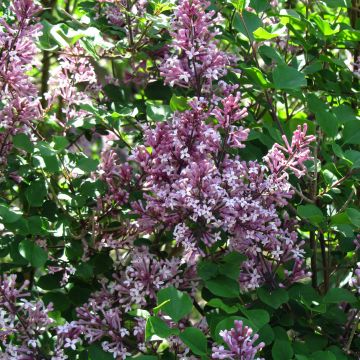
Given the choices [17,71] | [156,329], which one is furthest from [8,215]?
[156,329]

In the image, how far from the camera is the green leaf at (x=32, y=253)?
6.03 ft

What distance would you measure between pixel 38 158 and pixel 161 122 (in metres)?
0.34

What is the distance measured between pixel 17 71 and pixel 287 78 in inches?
26.8

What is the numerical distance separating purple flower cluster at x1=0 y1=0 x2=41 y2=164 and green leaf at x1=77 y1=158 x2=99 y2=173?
0.17 metres

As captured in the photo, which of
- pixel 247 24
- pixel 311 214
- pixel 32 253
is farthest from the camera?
pixel 247 24

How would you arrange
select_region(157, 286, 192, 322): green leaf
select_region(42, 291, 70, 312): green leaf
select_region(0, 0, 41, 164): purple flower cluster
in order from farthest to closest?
1. select_region(42, 291, 70, 312): green leaf
2. select_region(0, 0, 41, 164): purple flower cluster
3. select_region(157, 286, 192, 322): green leaf

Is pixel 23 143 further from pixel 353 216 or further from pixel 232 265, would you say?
pixel 353 216

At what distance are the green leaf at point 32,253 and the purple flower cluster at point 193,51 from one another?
1.76ft

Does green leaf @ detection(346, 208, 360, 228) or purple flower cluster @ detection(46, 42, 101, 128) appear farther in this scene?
purple flower cluster @ detection(46, 42, 101, 128)

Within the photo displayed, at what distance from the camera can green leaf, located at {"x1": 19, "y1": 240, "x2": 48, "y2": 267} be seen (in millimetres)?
1837

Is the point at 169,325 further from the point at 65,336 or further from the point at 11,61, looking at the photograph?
the point at 11,61

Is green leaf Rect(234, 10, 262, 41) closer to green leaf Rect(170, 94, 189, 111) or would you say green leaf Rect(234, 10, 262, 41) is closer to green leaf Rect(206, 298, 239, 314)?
green leaf Rect(170, 94, 189, 111)

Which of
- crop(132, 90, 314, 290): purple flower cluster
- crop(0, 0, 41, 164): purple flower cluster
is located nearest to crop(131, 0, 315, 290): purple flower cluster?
crop(132, 90, 314, 290): purple flower cluster

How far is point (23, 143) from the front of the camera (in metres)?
1.87
